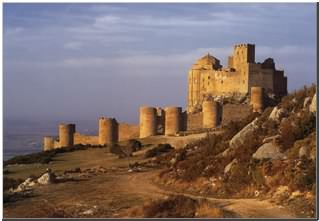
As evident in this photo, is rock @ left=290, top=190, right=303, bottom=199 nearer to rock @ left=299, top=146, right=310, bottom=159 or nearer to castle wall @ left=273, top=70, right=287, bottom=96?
rock @ left=299, top=146, right=310, bottom=159

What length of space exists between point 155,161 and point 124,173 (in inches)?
101

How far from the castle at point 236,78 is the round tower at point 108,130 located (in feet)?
Result: 26.1

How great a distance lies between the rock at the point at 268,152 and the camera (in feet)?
44.6

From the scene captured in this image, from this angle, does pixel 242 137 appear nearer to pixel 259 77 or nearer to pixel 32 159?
pixel 32 159

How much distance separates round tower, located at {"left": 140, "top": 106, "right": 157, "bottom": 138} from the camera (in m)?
35.0

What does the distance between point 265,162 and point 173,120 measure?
21.3 metres

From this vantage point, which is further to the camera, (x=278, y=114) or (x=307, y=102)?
(x=278, y=114)

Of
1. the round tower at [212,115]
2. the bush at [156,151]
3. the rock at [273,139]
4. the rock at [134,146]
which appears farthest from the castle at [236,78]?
the rock at [273,139]

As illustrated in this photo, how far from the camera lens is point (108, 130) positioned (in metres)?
35.6

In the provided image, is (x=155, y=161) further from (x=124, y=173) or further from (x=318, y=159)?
(x=318, y=159)

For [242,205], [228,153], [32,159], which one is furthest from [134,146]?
[242,205]

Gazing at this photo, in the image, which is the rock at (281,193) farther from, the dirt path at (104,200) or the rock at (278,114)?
the rock at (278,114)

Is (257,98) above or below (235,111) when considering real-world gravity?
above

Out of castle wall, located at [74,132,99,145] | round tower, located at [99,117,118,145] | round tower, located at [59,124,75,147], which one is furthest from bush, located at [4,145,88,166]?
round tower, located at [59,124,75,147]
